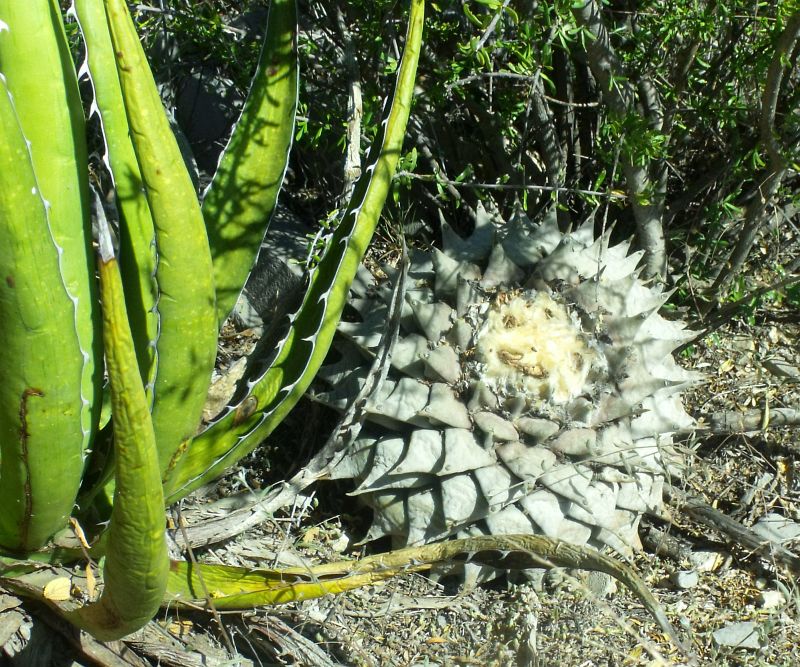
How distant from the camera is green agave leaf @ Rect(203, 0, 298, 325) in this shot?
5.71 feet

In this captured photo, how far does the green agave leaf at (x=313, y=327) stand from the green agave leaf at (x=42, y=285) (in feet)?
0.79

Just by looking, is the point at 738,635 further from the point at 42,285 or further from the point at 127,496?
the point at 42,285

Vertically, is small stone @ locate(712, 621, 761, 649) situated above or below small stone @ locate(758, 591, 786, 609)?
below

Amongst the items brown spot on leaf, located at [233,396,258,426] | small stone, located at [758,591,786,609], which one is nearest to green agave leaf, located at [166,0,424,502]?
brown spot on leaf, located at [233,396,258,426]

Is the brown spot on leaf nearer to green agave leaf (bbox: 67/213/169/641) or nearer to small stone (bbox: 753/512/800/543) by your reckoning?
green agave leaf (bbox: 67/213/169/641)

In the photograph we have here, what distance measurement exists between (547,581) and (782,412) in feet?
2.56

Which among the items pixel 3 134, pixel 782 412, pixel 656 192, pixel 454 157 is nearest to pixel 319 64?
pixel 454 157

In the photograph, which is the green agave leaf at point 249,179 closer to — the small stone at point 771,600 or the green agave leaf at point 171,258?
the green agave leaf at point 171,258

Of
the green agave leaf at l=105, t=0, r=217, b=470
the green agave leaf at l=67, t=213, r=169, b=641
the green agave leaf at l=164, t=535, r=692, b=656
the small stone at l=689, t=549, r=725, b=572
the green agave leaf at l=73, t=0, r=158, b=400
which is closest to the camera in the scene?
the green agave leaf at l=67, t=213, r=169, b=641

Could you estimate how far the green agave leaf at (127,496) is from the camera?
103 cm

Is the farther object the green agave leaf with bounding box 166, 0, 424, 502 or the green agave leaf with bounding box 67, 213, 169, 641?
the green agave leaf with bounding box 166, 0, 424, 502

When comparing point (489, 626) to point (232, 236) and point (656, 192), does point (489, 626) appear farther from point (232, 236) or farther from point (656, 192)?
point (656, 192)

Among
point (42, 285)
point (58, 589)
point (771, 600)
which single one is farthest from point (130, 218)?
point (771, 600)

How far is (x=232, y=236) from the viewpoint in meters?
1.76
